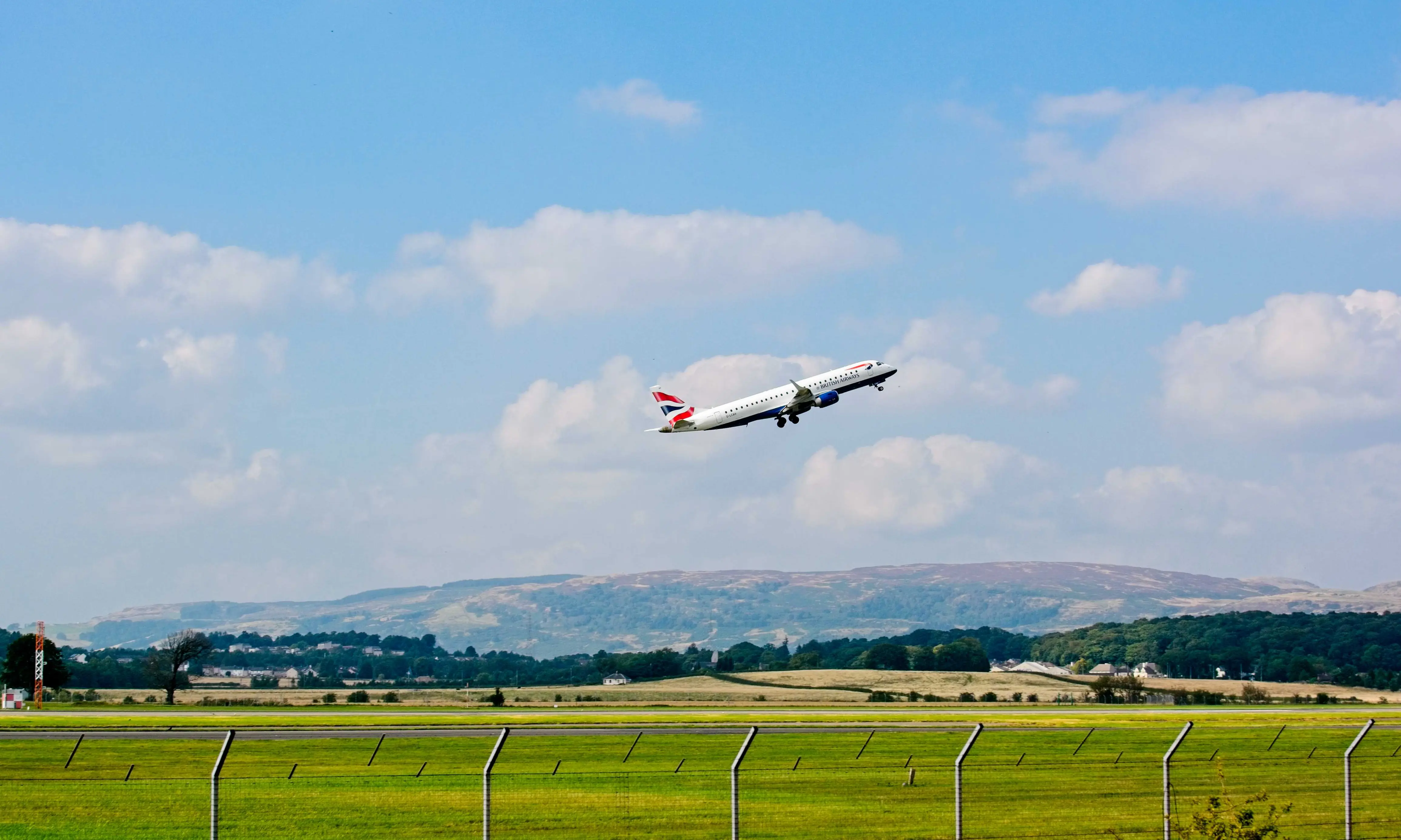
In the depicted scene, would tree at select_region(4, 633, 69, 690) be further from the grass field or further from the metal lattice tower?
the grass field

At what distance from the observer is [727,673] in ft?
631

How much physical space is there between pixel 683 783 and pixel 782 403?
58.6 metres

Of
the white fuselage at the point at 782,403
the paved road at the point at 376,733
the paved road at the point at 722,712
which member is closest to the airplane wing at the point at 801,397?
the white fuselage at the point at 782,403

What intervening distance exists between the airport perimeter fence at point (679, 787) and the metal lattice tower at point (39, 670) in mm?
41715

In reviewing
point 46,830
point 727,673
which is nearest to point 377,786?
point 46,830

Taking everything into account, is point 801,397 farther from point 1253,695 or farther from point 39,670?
point 1253,695

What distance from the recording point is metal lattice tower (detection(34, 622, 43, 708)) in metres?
95.6

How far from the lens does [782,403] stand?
9588cm

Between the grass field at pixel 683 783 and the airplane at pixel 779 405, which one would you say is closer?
the grass field at pixel 683 783

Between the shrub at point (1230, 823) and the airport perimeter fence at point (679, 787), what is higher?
the shrub at point (1230, 823)

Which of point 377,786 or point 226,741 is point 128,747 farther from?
point 226,741

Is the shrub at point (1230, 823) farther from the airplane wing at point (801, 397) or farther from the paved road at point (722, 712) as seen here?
the airplane wing at point (801, 397)

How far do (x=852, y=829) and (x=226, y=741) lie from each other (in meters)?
12.4

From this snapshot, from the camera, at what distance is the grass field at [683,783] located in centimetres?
2838
